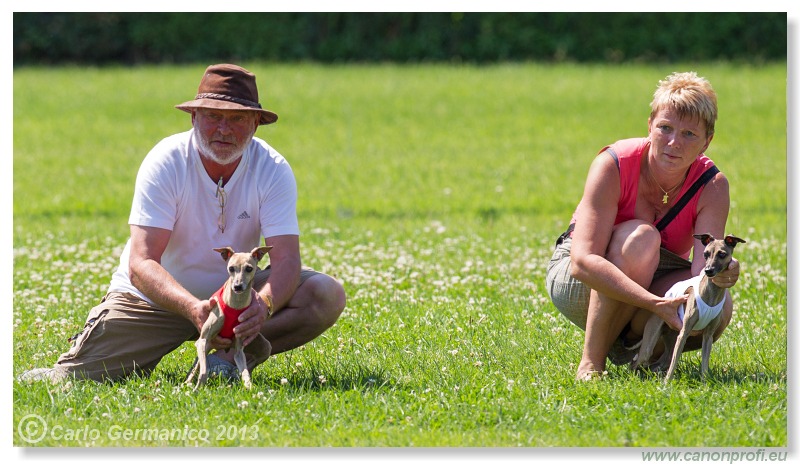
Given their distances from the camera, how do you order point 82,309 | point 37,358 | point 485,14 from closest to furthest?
1. point 37,358
2. point 82,309
3. point 485,14

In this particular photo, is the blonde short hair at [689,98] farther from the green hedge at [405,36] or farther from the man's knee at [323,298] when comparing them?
the green hedge at [405,36]

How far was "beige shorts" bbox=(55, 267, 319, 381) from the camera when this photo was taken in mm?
6207

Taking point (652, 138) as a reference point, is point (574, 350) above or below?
below

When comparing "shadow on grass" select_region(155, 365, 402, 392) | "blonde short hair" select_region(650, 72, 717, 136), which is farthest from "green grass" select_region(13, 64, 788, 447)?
"blonde short hair" select_region(650, 72, 717, 136)

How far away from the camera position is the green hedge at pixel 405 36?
25266mm

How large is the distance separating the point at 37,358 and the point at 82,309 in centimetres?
134

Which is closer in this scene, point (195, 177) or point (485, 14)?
point (195, 177)

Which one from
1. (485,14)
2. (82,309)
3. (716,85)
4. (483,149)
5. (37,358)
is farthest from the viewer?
(485,14)

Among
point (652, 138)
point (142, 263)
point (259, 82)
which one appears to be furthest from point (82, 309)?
point (259, 82)

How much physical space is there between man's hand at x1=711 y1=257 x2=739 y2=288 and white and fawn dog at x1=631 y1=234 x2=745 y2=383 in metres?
0.03

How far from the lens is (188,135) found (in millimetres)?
6211

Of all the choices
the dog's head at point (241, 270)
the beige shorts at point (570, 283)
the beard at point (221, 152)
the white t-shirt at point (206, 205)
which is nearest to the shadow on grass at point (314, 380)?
the white t-shirt at point (206, 205)
